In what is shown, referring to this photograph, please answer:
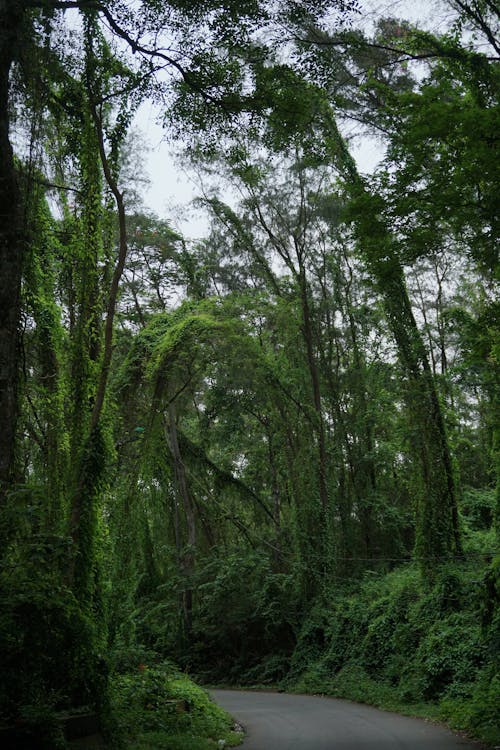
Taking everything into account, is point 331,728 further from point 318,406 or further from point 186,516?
point 186,516

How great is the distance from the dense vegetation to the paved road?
0.59 metres

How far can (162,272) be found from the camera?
72.3ft

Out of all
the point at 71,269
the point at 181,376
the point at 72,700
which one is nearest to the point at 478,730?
the point at 72,700

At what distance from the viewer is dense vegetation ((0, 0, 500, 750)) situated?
7.79m

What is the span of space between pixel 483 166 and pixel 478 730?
7.21 metres

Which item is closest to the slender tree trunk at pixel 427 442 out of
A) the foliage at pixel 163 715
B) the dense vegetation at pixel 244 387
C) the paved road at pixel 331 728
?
the dense vegetation at pixel 244 387

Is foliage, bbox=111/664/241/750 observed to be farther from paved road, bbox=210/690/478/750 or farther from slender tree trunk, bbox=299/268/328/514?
slender tree trunk, bbox=299/268/328/514

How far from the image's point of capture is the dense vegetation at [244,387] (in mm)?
7785

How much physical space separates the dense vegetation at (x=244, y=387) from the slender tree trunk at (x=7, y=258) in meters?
0.03

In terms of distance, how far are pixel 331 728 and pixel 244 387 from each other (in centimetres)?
1298

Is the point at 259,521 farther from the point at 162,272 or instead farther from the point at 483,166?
the point at 483,166

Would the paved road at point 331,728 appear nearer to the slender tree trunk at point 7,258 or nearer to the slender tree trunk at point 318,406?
the slender tree trunk at point 7,258

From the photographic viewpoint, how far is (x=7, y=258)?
6.93 m

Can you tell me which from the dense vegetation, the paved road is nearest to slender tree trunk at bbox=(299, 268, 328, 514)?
the dense vegetation
